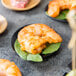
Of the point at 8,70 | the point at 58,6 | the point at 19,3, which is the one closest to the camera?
the point at 8,70

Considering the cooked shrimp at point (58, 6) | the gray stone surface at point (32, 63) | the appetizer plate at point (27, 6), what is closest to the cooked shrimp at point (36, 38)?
the gray stone surface at point (32, 63)

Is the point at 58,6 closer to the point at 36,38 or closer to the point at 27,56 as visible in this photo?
the point at 36,38

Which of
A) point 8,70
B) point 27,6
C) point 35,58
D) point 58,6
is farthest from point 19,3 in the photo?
point 8,70

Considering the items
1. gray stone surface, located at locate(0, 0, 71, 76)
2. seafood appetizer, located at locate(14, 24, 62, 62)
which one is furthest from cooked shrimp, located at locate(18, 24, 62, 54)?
gray stone surface, located at locate(0, 0, 71, 76)

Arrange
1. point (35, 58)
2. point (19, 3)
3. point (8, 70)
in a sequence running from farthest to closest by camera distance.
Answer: point (19, 3)
point (35, 58)
point (8, 70)

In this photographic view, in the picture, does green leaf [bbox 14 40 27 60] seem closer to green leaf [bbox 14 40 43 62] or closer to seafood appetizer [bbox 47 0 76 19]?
green leaf [bbox 14 40 43 62]

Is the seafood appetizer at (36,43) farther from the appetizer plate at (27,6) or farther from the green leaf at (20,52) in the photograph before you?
the appetizer plate at (27,6)
